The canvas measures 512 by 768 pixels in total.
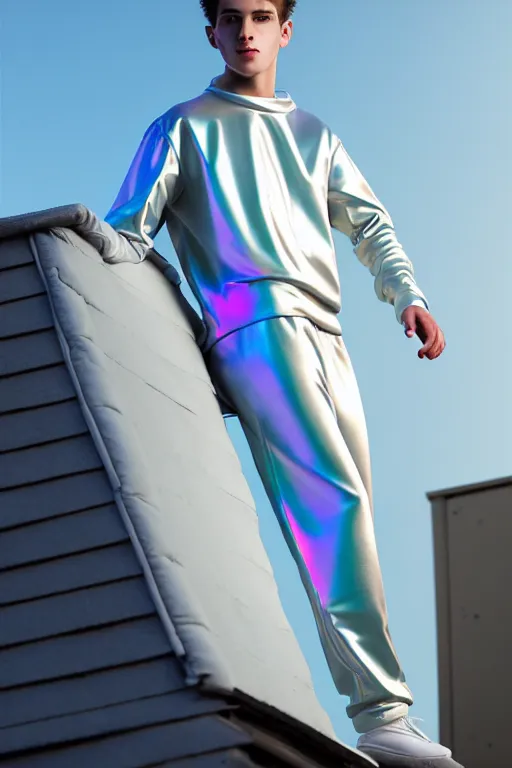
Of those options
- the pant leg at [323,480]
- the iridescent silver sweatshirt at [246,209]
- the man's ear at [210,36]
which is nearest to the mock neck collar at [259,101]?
the iridescent silver sweatshirt at [246,209]

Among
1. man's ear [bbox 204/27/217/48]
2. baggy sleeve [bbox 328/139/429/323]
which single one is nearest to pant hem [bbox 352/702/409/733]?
baggy sleeve [bbox 328/139/429/323]

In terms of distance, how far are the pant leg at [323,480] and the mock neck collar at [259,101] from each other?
757 mm

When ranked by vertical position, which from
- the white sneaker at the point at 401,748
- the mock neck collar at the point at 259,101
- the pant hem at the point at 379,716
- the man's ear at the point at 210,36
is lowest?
the white sneaker at the point at 401,748

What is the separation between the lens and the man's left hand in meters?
4.15

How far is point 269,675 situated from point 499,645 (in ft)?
8.33

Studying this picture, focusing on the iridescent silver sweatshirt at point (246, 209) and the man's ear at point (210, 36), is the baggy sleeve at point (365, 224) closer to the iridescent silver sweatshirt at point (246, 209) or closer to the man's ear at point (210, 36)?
the iridescent silver sweatshirt at point (246, 209)

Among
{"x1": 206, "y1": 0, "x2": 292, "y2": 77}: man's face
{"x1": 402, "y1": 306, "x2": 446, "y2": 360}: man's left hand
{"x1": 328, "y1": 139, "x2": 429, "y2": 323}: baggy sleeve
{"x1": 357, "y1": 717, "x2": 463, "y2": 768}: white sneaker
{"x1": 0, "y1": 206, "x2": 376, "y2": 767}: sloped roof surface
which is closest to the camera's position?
{"x1": 0, "y1": 206, "x2": 376, "y2": 767}: sloped roof surface

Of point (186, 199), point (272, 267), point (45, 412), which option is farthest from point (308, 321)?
point (45, 412)

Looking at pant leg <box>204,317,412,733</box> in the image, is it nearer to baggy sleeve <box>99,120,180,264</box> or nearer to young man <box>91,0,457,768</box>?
young man <box>91,0,457,768</box>

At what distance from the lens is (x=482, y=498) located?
18.5 feet

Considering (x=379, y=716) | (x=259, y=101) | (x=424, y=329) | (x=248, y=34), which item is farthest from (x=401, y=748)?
(x=248, y=34)

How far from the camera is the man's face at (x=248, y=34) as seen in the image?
4277mm

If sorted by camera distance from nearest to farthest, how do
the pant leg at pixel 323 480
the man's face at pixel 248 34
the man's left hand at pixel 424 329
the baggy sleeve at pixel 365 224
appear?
the pant leg at pixel 323 480
the man's left hand at pixel 424 329
the man's face at pixel 248 34
the baggy sleeve at pixel 365 224

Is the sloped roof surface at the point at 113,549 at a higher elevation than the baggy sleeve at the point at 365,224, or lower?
lower
